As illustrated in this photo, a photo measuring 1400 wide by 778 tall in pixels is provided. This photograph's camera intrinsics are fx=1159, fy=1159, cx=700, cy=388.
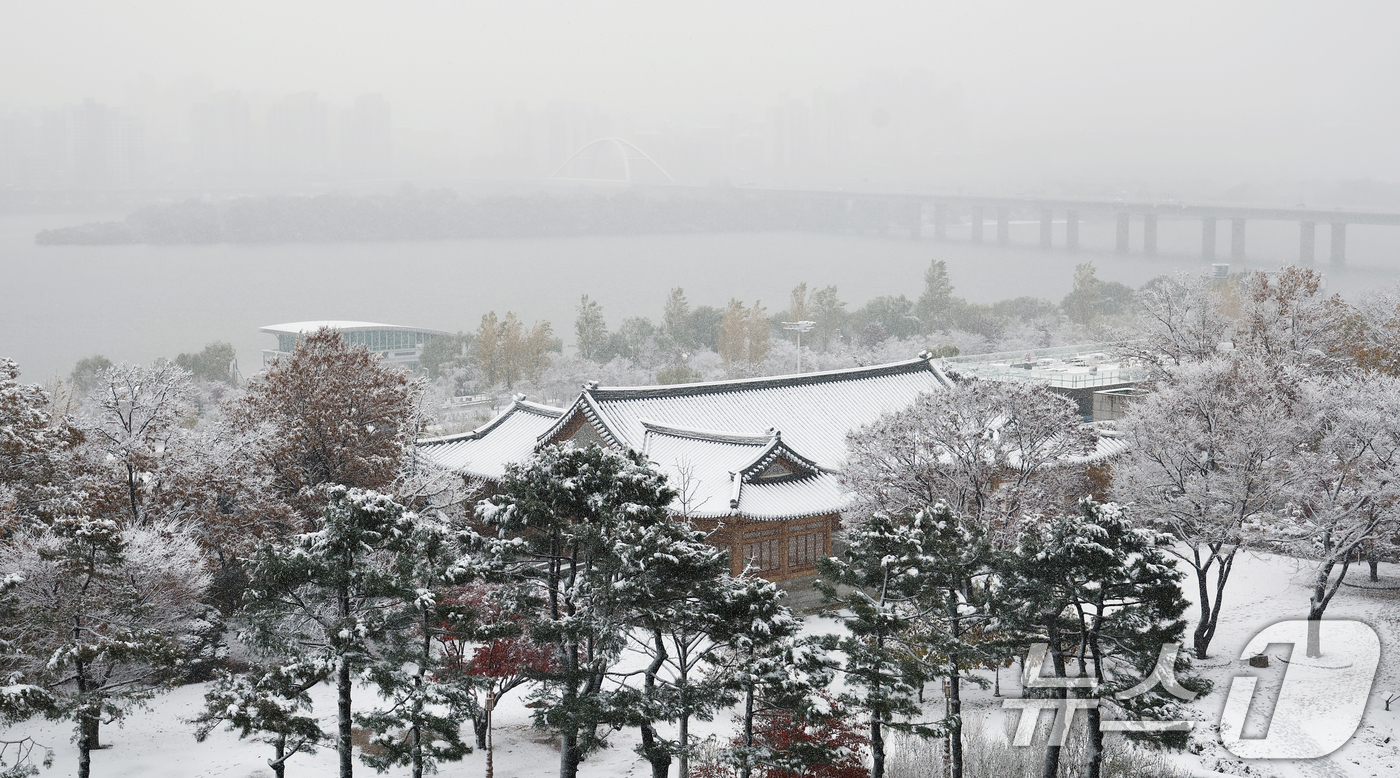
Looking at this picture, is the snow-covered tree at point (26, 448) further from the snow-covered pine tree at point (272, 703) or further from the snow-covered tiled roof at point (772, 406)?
the snow-covered tiled roof at point (772, 406)

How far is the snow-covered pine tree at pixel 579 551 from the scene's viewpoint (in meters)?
13.3

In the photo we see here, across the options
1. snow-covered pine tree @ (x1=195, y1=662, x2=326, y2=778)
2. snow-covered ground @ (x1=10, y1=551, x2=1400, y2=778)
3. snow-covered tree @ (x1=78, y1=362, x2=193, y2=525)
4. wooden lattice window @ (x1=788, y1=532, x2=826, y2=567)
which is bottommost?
snow-covered ground @ (x1=10, y1=551, x2=1400, y2=778)

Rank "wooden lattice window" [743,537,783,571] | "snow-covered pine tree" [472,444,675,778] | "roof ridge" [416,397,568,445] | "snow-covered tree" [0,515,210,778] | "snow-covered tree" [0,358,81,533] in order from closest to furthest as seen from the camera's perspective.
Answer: "snow-covered pine tree" [472,444,675,778] → "snow-covered tree" [0,515,210,778] → "snow-covered tree" [0,358,81,533] → "wooden lattice window" [743,537,783,571] → "roof ridge" [416,397,568,445]

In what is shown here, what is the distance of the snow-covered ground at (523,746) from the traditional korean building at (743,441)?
498 centimetres

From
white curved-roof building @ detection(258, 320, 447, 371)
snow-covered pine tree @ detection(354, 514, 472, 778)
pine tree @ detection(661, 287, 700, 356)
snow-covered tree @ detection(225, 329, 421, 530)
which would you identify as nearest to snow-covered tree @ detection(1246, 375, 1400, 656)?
snow-covered pine tree @ detection(354, 514, 472, 778)

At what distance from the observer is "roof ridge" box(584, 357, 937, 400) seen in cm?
2766

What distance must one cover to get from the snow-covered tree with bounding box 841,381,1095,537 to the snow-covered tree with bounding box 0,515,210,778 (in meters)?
12.2

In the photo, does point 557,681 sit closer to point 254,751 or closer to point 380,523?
point 380,523

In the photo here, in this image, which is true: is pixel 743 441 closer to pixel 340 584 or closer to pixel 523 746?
pixel 523 746

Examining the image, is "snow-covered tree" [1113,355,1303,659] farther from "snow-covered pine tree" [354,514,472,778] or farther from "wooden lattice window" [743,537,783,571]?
"snow-covered pine tree" [354,514,472,778]

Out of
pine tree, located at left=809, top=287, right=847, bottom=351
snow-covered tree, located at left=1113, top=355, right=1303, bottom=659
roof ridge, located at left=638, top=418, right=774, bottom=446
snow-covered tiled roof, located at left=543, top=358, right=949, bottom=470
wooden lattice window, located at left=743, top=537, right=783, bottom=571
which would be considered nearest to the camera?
snow-covered tree, located at left=1113, top=355, right=1303, bottom=659

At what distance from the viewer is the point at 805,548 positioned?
82.2 ft

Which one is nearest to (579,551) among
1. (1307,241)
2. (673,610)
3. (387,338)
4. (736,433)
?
(673,610)

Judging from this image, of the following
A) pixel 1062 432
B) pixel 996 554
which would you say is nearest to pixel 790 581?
pixel 1062 432
